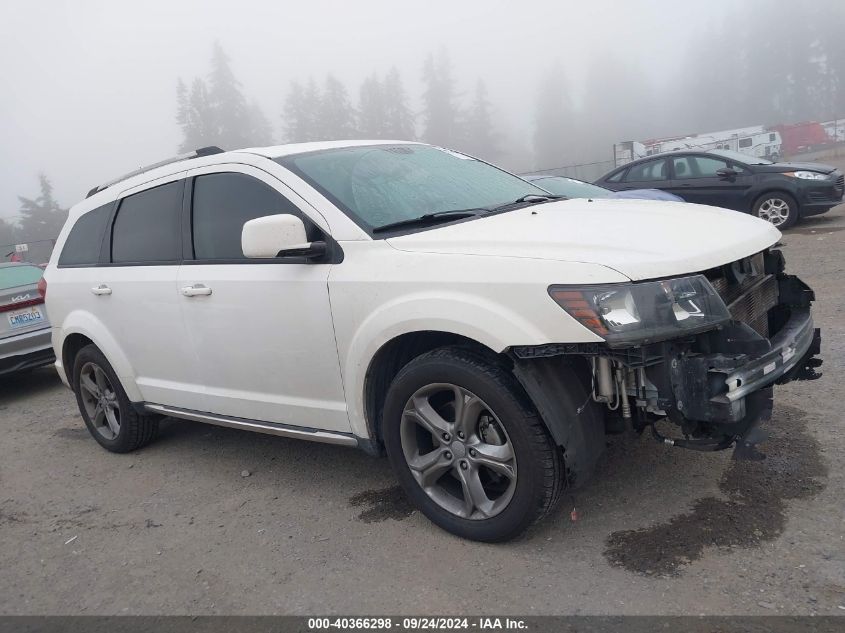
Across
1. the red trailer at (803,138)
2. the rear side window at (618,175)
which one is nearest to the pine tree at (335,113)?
the red trailer at (803,138)

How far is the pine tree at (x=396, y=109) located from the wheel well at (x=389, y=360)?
3413 inches

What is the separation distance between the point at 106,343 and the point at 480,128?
3612 inches

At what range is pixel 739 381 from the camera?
2.69 m

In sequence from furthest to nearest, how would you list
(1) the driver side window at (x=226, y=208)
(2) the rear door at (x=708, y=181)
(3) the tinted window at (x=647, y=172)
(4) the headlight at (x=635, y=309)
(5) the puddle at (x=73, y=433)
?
(3) the tinted window at (x=647, y=172)
(2) the rear door at (x=708, y=181)
(5) the puddle at (x=73, y=433)
(1) the driver side window at (x=226, y=208)
(4) the headlight at (x=635, y=309)

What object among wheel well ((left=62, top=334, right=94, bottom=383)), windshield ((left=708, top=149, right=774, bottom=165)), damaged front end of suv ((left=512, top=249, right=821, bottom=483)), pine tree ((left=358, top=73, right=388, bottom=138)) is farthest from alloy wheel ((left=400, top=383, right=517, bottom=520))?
pine tree ((left=358, top=73, right=388, bottom=138))

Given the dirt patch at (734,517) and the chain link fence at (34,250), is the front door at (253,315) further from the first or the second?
the chain link fence at (34,250)

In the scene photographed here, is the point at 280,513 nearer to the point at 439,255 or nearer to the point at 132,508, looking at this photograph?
the point at 132,508

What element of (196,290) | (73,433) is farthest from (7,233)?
(196,290)

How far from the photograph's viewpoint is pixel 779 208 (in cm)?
1142

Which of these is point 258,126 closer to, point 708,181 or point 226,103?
point 226,103

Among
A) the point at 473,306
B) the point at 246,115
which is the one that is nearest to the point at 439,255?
the point at 473,306

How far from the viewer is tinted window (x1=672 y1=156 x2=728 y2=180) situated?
38.9 feet

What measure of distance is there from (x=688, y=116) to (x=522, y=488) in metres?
113

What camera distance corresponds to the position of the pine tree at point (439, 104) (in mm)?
93500
